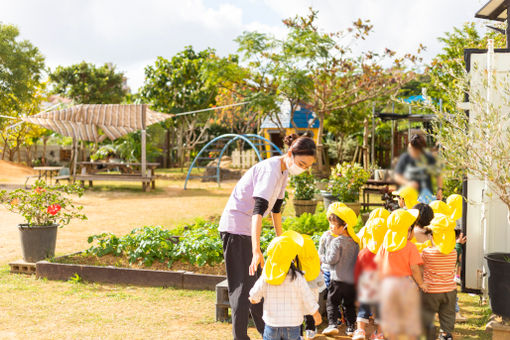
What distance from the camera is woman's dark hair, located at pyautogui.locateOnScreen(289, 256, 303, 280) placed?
3334mm

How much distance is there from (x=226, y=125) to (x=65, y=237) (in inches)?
958

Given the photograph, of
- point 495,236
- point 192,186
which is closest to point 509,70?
point 495,236

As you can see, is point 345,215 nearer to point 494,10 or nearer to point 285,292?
point 285,292

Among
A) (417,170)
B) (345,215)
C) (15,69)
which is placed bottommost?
(345,215)

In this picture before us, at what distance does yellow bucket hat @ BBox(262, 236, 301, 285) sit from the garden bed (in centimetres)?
250

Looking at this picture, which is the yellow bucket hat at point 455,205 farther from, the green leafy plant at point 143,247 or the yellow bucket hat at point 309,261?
the green leafy plant at point 143,247

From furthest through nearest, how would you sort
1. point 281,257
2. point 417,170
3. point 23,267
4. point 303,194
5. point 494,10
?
1. point 303,194
2. point 23,267
3. point 494,10
4. point 281,257
5. point 417,170

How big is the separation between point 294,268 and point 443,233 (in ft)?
4.51

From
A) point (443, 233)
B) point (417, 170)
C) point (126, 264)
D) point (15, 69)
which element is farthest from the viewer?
point (15, 69)

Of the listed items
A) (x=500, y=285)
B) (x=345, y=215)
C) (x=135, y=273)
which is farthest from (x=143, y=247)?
(x=500, y=285)

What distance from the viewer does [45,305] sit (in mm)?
5336

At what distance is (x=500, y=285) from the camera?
14.4 feet

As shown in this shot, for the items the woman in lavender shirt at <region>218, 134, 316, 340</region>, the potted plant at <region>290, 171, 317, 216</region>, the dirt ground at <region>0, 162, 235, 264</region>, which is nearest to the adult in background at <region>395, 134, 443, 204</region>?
the woman in lavender shirt at <region>218, 134, 316, 340</region>

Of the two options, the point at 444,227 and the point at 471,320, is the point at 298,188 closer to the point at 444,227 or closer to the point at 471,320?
the point at 471,320
